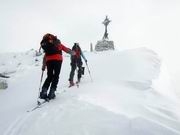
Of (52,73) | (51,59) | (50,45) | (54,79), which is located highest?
(50,45)

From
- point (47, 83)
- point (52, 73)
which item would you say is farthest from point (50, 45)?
point (47, 83)

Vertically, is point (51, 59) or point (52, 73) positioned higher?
point (51, 59)

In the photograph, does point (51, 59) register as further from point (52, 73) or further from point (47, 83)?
point (47, 83)

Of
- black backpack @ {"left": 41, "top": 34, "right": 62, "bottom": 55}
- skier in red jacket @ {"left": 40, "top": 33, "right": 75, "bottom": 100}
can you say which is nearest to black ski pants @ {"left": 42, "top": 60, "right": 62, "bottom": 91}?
skier in red jacket @ {"left": 40, "top": 33, "right": 75, "bottom": 100}

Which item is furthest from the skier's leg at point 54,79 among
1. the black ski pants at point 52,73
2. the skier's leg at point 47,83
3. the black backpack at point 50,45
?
the black backpack at point 50,45

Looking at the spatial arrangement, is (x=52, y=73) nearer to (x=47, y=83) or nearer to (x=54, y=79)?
(x=54, y=79)

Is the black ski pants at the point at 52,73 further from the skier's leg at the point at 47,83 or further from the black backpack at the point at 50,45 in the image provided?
the black backpack at the point at 50,45

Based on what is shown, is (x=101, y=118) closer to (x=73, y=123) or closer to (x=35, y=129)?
(x=73, y=123)

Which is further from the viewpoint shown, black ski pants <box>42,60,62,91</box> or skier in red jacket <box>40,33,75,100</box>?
black ski pants <box>42,60,62,91</box>

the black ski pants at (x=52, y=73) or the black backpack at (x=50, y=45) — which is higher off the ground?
the black backpack at (x=50, y=45)

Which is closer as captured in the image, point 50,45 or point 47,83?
point 50,45

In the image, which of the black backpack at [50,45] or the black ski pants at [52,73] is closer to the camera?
the black backpack at [50,45]

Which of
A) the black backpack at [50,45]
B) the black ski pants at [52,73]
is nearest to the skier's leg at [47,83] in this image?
the black ski pants at [52,73]

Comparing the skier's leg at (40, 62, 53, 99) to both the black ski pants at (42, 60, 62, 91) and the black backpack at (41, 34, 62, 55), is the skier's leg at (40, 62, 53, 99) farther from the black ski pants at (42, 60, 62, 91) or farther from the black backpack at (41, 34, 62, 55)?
the black backpack at (41, 34, 62, 55)
